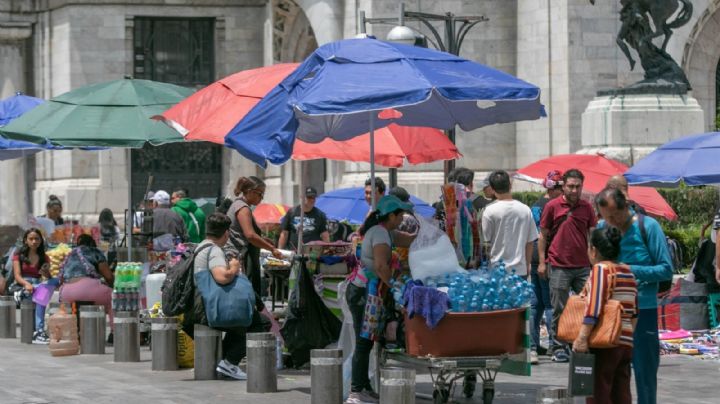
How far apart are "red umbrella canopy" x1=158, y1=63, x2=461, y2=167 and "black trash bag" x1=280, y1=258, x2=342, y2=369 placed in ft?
4.89

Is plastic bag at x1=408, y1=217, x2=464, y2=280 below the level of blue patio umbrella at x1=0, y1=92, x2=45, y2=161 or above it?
below

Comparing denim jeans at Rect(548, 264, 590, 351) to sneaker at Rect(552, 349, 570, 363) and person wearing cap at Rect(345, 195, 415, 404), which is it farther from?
person wearing cap at Rect(345, 195, 415, 404)

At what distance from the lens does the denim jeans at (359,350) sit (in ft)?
41.2

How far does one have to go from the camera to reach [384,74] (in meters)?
12.8

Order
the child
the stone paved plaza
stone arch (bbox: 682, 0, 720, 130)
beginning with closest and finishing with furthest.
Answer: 1. the stone paved plaza
2. the child
3. stone arch (bbox: 682, 0, 720, 130)

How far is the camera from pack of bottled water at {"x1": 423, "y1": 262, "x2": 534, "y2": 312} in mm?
11680

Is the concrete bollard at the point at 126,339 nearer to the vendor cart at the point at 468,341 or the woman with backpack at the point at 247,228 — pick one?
the woman with backpack at the point at 247,228

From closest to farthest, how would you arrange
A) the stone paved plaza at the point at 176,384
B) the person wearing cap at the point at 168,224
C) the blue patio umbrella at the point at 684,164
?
the stone paved plaza at the point at 176,384, the blue patio umbrella at the point at 684,164, the person wearing cap at the point at 168,224

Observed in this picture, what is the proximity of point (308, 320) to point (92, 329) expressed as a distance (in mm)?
3398

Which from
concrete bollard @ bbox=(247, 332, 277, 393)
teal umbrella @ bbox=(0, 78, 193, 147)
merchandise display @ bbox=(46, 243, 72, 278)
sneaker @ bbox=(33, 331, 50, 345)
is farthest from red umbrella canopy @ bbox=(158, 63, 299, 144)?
merchandise display @ bbox=(46, 243, 72, 278)

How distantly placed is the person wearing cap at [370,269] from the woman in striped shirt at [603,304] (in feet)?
7.54

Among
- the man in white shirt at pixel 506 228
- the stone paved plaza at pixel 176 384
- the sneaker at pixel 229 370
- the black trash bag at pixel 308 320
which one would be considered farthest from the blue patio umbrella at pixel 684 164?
the sneaker at pixel 229 370

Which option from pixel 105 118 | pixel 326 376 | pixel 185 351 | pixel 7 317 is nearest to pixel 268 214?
pixel 7 317

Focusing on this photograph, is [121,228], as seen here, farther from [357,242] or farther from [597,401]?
[597,401]
